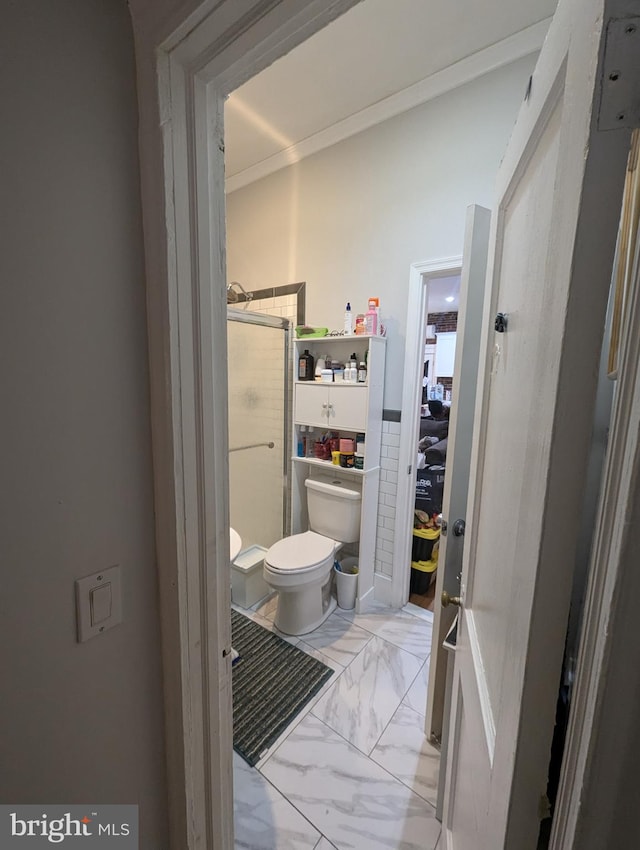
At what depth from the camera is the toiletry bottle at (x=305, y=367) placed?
2354 mm

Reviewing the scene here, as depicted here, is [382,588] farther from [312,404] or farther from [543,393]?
[543,393]

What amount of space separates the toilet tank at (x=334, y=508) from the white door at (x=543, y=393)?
1.47 metres

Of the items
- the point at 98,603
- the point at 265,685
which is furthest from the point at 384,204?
the point at 265,685

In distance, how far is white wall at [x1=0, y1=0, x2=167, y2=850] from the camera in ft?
1.62

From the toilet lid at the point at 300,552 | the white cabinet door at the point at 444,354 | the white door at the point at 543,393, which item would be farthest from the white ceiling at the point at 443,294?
the white door at the point at 543,393

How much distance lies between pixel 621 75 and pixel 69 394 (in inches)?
30.2

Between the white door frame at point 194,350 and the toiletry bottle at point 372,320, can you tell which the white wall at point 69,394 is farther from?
the toiletry bottle at point 372,320

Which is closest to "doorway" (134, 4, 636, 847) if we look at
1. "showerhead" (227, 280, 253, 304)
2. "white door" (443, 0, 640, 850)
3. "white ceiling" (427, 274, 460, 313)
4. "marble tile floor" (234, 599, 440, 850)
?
"white door" (443, 0, 640, 850)

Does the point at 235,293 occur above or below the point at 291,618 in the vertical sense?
above

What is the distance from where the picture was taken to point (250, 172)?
254 cm

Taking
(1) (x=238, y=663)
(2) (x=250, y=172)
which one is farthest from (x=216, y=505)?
(2) (x=250, y=172)

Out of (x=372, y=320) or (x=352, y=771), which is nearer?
(x=352, y=771)

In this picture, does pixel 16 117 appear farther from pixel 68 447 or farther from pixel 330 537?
pixel 330 537

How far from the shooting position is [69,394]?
21.8 inches
